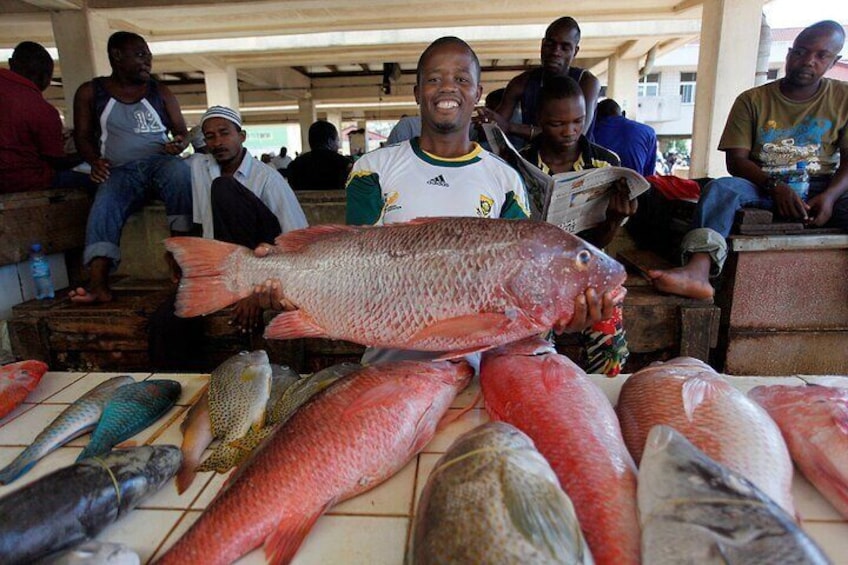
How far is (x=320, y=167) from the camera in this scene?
243 inches

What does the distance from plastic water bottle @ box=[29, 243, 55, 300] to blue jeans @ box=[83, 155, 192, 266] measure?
1.20ft

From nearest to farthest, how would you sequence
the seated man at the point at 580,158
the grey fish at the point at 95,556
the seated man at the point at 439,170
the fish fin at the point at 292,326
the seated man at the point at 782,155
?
1. the grey fish at the point at 95,556
2. the fish fin at the point at 292,326
3. the seated man at the point at 439,170
4. the seated man at the point at 580,158
5. the seated man at the point at 782,155

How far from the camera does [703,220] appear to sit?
3799 mm

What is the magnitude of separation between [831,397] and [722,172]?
7444mm

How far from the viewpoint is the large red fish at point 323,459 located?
1.12m

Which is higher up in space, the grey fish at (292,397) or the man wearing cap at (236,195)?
the man wearing cap at (236,195)

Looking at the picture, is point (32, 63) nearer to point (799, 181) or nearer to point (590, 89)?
point (590, 89)

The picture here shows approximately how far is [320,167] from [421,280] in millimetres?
4966

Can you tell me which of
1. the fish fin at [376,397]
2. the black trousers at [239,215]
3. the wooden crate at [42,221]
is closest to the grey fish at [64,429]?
the fish fin at [376,397]

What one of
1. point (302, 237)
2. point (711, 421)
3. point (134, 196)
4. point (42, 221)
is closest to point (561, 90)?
point (302, 237)

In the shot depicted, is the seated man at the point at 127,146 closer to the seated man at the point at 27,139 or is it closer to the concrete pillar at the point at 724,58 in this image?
the seated man at the point at 27,139

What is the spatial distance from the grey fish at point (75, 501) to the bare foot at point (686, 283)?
320 centimetres

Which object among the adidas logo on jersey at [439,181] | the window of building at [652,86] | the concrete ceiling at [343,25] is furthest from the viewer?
the window of building at [652,86]

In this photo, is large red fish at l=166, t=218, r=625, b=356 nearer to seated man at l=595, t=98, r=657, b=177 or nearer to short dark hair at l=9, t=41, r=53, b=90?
seated man at l=595, t=98, r=657, b=177
